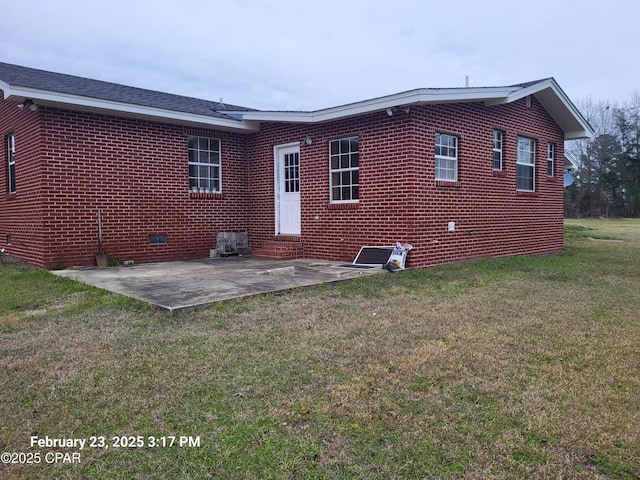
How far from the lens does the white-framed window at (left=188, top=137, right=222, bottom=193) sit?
10.9 m

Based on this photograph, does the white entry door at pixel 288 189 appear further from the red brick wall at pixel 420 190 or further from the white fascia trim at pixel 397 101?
the white fascia trim at pixel 397 101

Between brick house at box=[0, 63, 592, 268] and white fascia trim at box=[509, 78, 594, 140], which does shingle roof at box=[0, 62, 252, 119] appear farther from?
white fascia trim at box=[509, 78, 594, 140]

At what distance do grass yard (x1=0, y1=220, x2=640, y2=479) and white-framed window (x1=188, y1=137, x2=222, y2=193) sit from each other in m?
5.52

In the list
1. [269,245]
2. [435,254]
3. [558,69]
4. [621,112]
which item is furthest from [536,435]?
[621,112]

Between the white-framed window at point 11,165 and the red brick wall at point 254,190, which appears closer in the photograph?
the red brick wall at point 254,190

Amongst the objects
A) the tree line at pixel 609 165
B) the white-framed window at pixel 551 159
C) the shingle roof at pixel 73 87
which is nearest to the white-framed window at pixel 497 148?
the white-framed window at pixel 551 159

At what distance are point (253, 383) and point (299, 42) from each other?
19.3 meters

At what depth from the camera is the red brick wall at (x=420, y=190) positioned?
8797mm

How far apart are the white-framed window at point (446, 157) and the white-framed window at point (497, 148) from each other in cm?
163

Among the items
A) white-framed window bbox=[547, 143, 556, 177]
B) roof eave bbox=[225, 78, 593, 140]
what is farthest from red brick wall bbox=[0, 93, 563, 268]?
white-framed window bbox=[547, 143, 556, 177]

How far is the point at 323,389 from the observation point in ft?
10.4

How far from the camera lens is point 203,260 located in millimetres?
10359

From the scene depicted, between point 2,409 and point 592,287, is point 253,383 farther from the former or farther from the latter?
point 592,287

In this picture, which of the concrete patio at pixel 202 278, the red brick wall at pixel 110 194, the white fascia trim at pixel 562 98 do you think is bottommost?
the concrete patio at pixel 202 278
